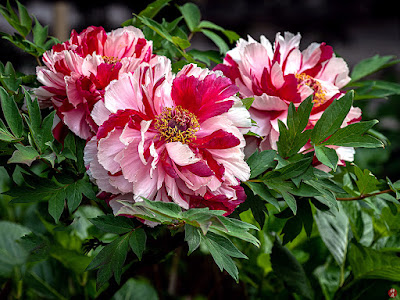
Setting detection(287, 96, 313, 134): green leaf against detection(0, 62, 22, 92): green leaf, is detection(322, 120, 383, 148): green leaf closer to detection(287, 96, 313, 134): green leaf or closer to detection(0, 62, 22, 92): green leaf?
detection(287, 96, 313, 134): green leaf

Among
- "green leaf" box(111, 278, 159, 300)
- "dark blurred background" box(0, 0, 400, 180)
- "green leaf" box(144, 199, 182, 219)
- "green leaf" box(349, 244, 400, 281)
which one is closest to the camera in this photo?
"green leaf" box(144, 199, 182, 219)

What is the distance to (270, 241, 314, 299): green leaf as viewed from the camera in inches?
23.2

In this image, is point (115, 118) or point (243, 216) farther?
point (243, 216)

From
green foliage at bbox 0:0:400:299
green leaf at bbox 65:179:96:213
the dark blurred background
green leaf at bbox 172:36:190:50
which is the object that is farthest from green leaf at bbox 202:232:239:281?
the dark blurred background

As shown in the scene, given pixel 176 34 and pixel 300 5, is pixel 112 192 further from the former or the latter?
pixel 300 5

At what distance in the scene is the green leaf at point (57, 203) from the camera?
0.40 metres

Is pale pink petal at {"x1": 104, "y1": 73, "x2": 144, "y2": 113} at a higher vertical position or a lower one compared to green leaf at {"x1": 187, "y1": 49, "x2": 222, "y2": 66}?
higher

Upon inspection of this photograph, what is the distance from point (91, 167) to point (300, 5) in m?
2.07

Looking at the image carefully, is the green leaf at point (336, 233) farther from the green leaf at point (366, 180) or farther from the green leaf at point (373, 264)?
the green leaf at point (366, 180)

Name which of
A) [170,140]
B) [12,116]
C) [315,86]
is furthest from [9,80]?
[315,86]

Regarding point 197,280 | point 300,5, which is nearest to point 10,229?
point 197,280

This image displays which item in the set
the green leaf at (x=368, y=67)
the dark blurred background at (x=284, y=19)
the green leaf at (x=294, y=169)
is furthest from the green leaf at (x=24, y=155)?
the dark blurred background at (x=284, y=19)

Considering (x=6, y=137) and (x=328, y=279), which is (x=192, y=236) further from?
(x=328, y=279)

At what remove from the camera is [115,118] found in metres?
0.37
